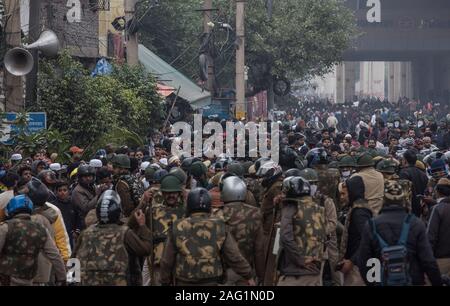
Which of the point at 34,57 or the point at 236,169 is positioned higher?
the point at 34,57

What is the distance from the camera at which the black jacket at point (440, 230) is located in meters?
10.1

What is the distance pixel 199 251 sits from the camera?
879cm

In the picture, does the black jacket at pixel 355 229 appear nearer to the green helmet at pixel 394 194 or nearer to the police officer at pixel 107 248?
the green helmet at pixel 394 194

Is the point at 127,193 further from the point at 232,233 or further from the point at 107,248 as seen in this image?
the point at 107,248

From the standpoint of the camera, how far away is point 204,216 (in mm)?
8977

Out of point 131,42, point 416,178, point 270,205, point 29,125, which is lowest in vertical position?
point 270,205

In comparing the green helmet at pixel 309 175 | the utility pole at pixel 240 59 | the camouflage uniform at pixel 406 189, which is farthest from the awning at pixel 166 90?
the green helmet at pixel 309 175

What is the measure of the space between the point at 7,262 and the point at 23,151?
912 cm

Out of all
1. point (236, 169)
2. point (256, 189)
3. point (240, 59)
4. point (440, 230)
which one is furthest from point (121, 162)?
point (240, 59)

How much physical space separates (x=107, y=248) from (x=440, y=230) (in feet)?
9.87

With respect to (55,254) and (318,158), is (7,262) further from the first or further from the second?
(318,158)

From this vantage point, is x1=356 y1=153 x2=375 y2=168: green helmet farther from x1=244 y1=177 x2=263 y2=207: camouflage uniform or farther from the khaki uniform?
the khaki uniform

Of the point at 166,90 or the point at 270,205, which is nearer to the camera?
the point at 270,205

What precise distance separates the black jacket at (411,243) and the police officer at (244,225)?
4.84ft
